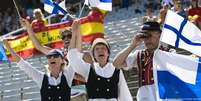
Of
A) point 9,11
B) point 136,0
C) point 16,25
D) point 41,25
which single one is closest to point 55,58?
point 41,25

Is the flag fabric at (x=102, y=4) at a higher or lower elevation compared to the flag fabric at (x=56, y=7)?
higher

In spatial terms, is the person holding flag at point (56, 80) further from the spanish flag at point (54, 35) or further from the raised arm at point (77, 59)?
the spanish flag at point (54, 35)

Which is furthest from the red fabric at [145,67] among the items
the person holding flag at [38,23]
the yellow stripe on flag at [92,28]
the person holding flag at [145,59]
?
the person holding flag at [38,23]

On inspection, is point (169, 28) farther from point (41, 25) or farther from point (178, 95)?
point (41, 25)

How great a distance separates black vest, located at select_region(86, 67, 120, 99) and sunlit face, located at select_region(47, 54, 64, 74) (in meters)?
0.36

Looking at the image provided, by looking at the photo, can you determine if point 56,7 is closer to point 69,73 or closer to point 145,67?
point 69,73

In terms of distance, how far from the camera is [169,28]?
8.13 meters

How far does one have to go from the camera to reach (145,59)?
8312mm

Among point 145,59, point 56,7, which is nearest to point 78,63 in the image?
point 145,59

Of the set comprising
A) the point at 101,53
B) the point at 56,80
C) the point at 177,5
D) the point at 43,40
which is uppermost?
the point at 101,53

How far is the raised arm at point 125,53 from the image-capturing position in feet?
26.6

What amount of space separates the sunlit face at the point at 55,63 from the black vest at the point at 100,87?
1.19ft

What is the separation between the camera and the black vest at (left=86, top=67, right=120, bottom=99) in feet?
27.9

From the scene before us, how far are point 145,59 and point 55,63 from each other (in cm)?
102
